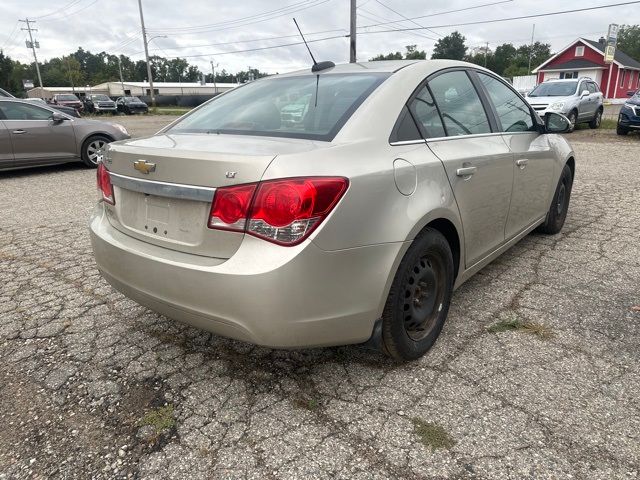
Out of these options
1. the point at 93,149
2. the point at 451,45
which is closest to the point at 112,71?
the point at 451,45

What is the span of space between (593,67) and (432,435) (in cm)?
5037

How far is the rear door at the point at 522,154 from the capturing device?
3445mm

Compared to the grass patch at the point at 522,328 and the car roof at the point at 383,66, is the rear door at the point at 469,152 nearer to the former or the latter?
the car roof at the point at 383,66

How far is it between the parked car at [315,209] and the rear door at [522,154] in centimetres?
33

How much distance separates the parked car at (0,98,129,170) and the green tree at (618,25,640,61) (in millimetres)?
98692

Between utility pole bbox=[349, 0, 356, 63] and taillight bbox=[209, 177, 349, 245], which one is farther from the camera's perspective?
utility pole bbox=[349, 0, 356, 63]

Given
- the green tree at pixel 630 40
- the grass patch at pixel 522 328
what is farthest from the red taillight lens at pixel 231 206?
the green tree at pixel 630 40

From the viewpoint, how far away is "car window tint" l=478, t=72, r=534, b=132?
347 cm

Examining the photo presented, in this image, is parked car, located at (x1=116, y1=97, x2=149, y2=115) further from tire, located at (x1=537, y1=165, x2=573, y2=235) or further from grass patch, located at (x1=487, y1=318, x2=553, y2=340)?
grass patch, located at (x1=487, y1=318, x2=553, y2=340)

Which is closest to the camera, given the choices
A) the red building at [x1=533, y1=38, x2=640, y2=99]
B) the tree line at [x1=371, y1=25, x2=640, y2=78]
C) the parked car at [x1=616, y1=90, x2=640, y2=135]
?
the parked car at [x1=616, y1=90, x2=640, y2=135]

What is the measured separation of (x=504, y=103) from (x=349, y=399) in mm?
2487

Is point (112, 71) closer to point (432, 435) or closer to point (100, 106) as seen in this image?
point (100, 106)

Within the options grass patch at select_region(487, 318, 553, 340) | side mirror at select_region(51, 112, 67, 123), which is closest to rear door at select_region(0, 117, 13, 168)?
side mirror at select_region(51, 112, 67, 123)

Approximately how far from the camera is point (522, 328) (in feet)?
9.74
